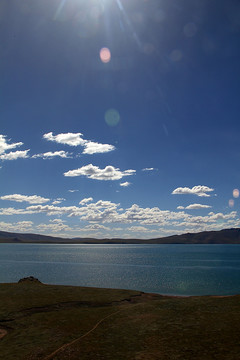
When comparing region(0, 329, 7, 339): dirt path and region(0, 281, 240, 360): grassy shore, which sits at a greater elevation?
region(0, 281, 240, 360): grassy shore

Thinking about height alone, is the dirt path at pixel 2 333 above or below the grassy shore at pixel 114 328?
below

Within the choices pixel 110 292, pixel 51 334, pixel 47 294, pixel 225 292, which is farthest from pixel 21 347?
pixel 225 292

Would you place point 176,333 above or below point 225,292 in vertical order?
above

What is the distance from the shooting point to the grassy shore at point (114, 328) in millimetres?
20266

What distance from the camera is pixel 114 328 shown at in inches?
1046

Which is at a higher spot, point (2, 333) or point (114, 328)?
point (114, 328)

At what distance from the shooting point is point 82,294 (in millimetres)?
44906

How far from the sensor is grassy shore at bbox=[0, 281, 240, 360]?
20.3 meters

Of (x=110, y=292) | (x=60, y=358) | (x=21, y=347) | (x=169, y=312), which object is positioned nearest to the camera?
(x=60, y=358)

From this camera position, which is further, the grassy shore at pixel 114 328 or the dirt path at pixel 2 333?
the dirt path at pixel 2 333

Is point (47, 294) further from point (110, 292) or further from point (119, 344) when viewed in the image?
point (119, 344)

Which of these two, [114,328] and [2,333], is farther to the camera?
[2,333]

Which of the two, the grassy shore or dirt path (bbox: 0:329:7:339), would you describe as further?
dirt path (bbox: 0:329:7:339)

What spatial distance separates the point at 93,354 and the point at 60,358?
7.96 ft
